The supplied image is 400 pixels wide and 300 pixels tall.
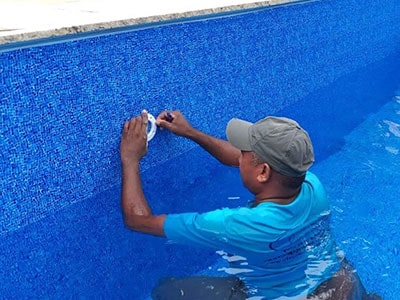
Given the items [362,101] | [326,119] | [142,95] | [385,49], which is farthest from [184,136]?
[385,49]

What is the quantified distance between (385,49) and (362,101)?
842 millimetres

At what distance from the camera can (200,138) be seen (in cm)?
275

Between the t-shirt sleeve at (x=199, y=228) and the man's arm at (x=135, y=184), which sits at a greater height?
the man's arm at (x=135, y=184)

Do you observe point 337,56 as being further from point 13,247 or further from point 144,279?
point 13,247

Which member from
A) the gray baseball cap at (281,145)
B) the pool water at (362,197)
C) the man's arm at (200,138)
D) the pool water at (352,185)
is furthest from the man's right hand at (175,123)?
the gray baseball cap at (281,145)

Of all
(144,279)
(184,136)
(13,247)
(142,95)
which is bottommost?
(144,279)

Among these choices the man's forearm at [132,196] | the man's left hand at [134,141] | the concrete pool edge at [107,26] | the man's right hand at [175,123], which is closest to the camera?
the concrete pool edge at [107,26]

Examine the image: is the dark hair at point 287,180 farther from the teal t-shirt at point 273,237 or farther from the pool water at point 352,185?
the pool water at point 352,185

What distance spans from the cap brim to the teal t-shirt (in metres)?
0.24

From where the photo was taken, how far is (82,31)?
2305 millimetres

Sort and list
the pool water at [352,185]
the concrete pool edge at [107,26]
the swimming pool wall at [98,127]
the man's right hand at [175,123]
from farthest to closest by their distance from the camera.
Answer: the pool water at [352,185]
the man's right hand at [175,123]
the swimming pool wall at [98,127]
the concrete pool edge at [107,26]

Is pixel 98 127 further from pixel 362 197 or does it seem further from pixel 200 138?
pixel 362 197

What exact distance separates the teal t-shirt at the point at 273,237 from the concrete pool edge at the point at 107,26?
0.86 metres

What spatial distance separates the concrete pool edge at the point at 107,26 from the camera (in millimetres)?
2061
